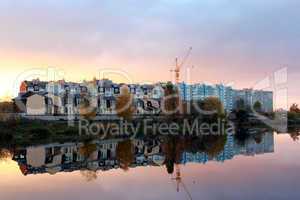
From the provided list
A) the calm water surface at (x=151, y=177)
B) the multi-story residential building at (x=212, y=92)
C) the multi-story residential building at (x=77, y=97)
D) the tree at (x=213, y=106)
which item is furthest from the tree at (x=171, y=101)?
the multi-story residential building at (x=212, y=92)

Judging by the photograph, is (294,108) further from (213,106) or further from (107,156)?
(107,156)

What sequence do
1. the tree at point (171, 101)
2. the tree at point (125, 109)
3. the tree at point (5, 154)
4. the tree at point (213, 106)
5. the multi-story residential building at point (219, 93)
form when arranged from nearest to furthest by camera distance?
the tree at point (5, 154)
the tree at point (125, 109)
the tree at point (171, 101)
the tree at point (213, 106)
the multi-story residential building at point (219, 93)

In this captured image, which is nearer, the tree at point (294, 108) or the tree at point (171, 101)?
the tree at point (171, 101)

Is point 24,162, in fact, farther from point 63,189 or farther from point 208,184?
point 208,184

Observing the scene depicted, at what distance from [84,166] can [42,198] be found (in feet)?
15.9

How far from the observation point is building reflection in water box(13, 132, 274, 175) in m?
12.3

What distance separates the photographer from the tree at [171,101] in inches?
1191

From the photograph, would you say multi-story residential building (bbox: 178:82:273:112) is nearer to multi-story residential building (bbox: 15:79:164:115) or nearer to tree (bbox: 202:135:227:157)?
multi-story residential building (bbox: 15:79:164:115)

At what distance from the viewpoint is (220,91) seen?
50.8 m

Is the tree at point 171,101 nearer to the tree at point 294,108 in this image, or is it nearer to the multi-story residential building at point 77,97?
the multi-story residential building at point 77,97

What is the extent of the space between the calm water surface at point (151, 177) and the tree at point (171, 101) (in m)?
14.4

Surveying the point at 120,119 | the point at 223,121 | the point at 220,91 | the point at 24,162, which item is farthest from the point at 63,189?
the point at 220,91

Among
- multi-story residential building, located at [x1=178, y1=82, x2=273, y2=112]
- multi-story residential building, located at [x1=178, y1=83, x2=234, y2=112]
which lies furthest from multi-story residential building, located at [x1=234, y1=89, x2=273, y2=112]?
multi-story residential building, located at [x1=178, y1=83, x2=234, y2=112]

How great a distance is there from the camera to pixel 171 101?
30828mm
